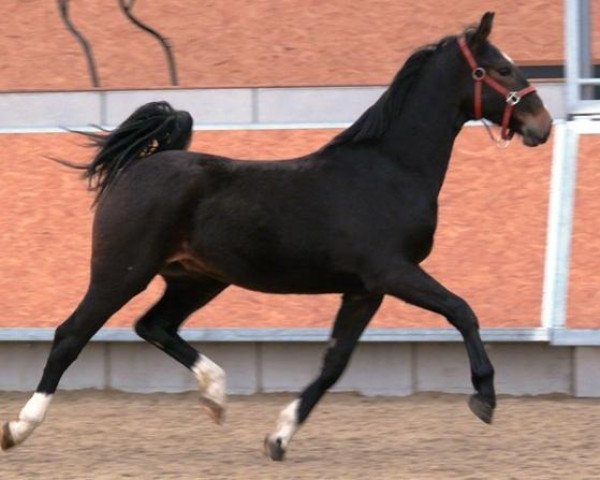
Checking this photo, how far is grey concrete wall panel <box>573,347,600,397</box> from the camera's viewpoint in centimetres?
870

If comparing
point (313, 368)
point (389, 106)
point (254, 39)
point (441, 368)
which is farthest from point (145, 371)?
point (254, 39)

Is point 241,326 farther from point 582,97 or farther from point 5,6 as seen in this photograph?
point 5,6

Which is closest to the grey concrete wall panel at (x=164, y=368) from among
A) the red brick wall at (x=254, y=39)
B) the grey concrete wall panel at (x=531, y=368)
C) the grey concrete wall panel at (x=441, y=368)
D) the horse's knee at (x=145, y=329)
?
the grey concrete wall panel at (x=441, y=368)

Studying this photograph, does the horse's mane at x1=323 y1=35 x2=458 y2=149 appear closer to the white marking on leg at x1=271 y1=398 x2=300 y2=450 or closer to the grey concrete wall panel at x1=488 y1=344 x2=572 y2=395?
the white marking on leg at x1=271 y1=398 x2=300 y2=450

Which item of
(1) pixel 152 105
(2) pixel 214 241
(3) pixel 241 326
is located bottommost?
(3) pixel 241 326

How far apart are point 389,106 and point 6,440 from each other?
7.58 ft

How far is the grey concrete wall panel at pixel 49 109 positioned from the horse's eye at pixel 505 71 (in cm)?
381

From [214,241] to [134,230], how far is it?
0.37 meters

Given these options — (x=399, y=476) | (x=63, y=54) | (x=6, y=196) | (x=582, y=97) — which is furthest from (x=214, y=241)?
(x=63, y=54)

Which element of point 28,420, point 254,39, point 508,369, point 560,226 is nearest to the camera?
point 28,420

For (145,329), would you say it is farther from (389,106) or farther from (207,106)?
(207,106)

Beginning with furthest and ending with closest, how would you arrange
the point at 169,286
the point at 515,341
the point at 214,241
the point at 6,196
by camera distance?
the point at 6,196, the point at 515,341, the point at 169,286, the point at 214,241

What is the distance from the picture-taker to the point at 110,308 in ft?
22.5

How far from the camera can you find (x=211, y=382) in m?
7.11
